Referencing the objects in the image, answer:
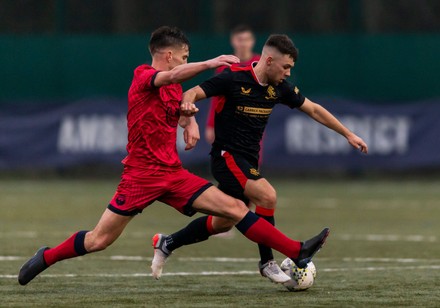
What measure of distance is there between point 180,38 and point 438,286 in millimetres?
2766

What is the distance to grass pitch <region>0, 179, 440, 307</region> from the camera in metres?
8.64

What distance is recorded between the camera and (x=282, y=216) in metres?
16.3

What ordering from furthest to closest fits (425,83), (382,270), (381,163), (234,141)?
(425,83) < (381,163) < (382,270) < (234,141)

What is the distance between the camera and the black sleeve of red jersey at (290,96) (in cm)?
957

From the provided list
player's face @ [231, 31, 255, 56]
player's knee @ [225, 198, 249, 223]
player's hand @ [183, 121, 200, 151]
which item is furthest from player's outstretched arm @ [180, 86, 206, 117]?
player's face @ [231, 31, 255, 56]

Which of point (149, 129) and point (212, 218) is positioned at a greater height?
point (149, 129)

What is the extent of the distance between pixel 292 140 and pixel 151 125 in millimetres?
13951

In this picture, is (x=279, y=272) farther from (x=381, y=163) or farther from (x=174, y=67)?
(x=381, y=163)

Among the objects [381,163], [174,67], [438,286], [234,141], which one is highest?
[174,67]

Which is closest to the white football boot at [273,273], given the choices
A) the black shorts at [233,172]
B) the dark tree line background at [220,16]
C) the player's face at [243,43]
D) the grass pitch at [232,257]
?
the grass pitch at [232,257]

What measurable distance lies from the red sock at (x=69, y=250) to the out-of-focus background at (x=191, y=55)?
45.7 feet

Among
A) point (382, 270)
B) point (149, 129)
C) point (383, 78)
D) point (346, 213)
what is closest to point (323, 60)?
point (383, 78)

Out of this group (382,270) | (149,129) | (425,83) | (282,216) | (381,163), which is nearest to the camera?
(149,129)

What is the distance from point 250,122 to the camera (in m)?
9.54
